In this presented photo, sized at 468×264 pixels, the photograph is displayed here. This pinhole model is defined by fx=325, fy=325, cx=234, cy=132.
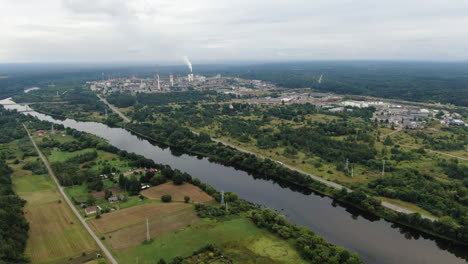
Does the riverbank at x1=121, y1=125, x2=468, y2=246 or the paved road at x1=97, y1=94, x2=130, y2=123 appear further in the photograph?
the paved road at x1=97, y1=94, x2=130, y2=123

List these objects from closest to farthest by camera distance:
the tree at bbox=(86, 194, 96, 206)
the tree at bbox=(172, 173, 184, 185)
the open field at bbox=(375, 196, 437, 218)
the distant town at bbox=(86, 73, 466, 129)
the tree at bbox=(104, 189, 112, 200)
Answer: the open field at bbox=(375, 196, 437, 218) < the tree at bbox=(86, 194, 96, 206) < the tree at bbox=(104, 189, 112, 200) < the tree at bbox=(172, 173, 184, 185) < the distant town at bbox=(86, 73, 466, 129)

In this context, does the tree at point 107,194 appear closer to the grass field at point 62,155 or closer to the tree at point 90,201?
the tree at point 90,201

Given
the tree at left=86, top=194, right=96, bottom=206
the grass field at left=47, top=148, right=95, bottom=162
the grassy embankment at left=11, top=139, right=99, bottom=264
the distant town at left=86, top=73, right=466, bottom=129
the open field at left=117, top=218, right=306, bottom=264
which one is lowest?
the open field at left=117, top=218, right=306, bottom=264

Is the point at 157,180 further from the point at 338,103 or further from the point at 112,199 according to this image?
the point at 338,103

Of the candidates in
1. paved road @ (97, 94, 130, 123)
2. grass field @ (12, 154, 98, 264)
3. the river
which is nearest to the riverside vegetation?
grass field @ (12, 154, 98, 264)

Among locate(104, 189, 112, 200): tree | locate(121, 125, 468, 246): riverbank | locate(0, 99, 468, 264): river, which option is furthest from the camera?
locate(104, 189, 112, 200): tree

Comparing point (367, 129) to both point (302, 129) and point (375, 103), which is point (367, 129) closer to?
point (302, 129)

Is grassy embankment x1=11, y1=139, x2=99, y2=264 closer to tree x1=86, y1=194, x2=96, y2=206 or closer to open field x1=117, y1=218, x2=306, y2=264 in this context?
tree x1=86, y1=194, x2=96, y2=206
